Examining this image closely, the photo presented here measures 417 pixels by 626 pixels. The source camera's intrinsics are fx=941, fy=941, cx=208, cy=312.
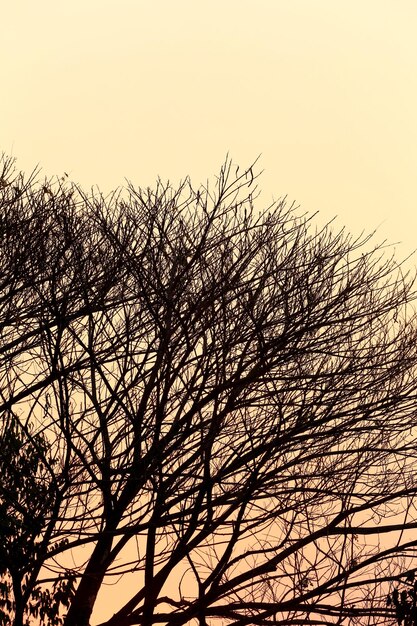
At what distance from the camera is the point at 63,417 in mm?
11570

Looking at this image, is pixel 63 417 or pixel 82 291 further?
pixel 82 291

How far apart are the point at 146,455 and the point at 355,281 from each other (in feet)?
13.7

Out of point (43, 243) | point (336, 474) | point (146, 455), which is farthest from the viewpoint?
point (43, 243)

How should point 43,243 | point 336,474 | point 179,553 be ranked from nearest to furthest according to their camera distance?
point 179,553 → point 336,474 → point 43,243

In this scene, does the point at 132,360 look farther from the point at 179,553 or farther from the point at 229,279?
the point at 179,553

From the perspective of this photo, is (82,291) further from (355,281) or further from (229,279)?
(355,281)

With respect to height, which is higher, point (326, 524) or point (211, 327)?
point (211, 327)

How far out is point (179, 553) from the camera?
1189 cm

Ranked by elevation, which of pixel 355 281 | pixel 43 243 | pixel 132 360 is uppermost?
pixel 43 243

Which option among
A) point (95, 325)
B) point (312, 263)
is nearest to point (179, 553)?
point (95, 325)

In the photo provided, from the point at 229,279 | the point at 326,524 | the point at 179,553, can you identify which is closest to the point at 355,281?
the point at 229,279

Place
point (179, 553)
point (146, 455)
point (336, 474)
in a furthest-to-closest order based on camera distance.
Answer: point (336, 474), point (179, 553), point (146, 455)

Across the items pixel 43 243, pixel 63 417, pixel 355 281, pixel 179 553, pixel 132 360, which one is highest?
pixel 43 243

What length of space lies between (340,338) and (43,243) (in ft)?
14.7
